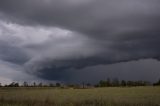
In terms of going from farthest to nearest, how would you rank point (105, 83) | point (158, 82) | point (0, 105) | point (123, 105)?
point (105, 83)
point (158, 82)
point (123, 105)
point (0, 105)

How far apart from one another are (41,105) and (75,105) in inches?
121

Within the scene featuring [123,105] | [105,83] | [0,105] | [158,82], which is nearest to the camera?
[0,105]

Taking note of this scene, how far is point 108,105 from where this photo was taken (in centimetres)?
2484

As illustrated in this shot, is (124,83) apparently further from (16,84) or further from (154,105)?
(154,105)

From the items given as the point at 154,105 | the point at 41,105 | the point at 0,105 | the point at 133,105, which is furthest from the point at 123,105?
the point at 0,105

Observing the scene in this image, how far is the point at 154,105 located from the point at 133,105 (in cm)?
217

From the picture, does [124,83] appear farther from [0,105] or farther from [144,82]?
[0,105]

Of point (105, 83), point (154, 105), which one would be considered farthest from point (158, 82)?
point (154, 105)

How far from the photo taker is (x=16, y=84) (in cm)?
18338

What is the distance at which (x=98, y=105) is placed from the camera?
25141 mm

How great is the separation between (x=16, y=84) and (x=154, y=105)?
163754mm

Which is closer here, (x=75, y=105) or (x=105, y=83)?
(x=75, y=105)

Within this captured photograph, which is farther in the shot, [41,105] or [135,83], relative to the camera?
[135,83]

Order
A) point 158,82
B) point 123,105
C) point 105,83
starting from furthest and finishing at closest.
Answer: point 105,83 < point 158,82 < point 123,105
